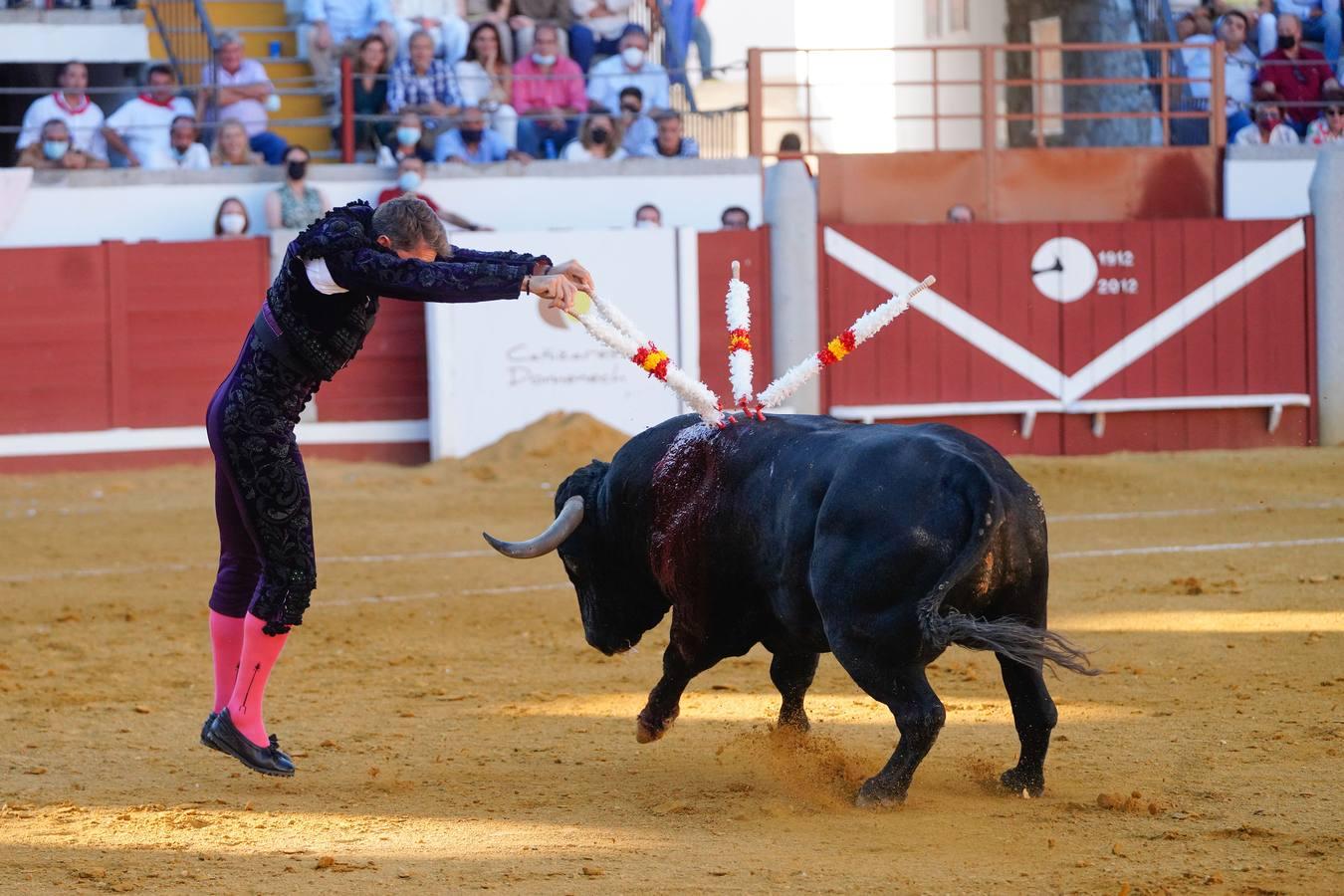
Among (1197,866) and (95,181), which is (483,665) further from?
(95,181)

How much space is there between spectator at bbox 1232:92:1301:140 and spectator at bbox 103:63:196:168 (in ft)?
25.5

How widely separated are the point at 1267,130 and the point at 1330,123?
47 cm

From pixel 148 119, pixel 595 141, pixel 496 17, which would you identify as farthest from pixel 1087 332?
pixel 148 119

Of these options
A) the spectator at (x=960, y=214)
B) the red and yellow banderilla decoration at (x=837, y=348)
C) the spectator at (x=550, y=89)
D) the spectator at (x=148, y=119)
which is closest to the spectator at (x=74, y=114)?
the spectator at (x=148, y=119)

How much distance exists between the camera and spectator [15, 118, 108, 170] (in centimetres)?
1142

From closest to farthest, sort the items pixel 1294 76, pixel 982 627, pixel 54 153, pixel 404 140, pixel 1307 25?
pixel 982 627
pixel 54 153
pixel 404 140
pixel 1294 76
pixel 1307 25

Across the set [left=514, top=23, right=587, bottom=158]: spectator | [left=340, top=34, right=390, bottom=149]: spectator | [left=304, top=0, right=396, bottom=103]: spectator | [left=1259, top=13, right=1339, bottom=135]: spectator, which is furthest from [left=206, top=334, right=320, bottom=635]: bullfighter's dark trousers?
[left=1259, top=13, right=1339, bottom=135]: spectator

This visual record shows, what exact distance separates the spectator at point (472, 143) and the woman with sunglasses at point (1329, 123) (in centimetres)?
608

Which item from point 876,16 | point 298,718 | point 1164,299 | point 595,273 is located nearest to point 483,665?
point 298,718

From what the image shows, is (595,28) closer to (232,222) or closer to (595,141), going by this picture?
(595,141)

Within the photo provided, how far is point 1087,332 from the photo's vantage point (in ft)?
39.6

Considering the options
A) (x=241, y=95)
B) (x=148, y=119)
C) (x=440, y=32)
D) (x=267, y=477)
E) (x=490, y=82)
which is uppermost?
(x=440, y=32)

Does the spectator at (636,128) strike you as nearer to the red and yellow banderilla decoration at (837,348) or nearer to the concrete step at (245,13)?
the concrete step at (245,13)

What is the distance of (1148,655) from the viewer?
546 cm
